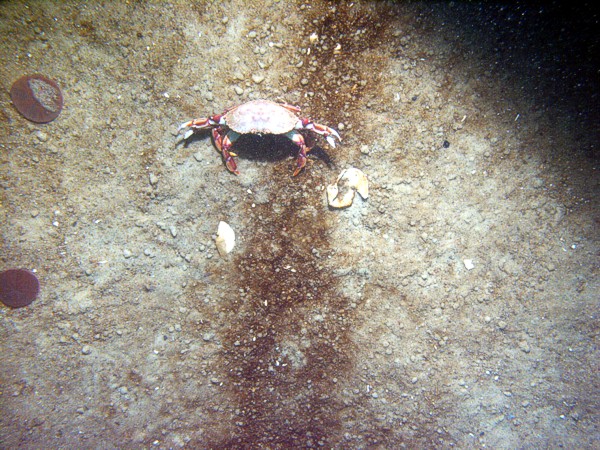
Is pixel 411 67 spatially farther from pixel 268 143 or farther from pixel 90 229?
pixel 90 229

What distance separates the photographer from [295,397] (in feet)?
8.57

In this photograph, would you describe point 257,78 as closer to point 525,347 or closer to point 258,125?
point 258,125

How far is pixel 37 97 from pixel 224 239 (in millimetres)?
1969

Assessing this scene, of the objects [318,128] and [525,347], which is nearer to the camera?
[318,128]

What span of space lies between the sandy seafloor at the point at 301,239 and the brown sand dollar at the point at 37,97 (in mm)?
63

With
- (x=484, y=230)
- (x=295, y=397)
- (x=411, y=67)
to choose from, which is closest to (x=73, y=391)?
(x=295, y=397)

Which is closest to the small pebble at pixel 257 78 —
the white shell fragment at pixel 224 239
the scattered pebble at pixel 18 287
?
the white shell fragment at pixel 224 239

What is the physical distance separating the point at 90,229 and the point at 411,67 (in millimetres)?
3263

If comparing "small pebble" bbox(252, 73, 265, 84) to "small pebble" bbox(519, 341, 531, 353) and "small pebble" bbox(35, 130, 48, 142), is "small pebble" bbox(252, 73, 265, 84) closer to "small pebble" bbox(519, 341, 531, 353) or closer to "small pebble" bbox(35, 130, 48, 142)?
"small pebble" bbox(35, 130, 48, 142)

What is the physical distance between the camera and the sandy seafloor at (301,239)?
7.80 ft

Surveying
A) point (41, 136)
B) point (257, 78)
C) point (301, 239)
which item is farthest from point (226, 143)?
point (41, 136)

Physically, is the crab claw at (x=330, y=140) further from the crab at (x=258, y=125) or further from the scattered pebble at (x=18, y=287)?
the scattered pebble at (x=18, y=287)

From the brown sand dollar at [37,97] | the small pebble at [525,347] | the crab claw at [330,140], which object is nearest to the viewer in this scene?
the brown sand dollar at [37,97]

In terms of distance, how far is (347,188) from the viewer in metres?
2.49
